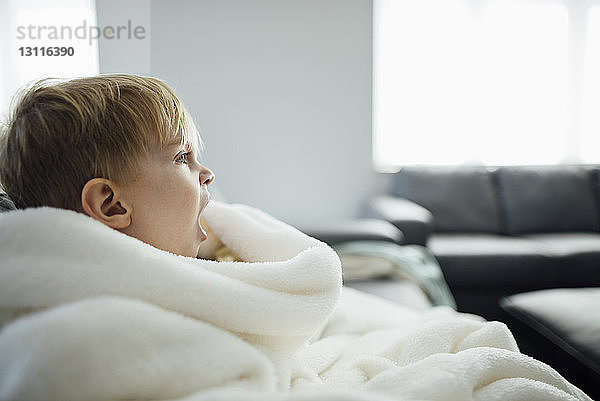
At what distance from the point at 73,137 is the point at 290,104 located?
2844 millimetres

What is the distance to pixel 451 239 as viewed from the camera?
293cm

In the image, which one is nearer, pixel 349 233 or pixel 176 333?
pixel 176 333

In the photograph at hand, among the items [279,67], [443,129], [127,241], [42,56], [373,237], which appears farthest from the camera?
[443,129]

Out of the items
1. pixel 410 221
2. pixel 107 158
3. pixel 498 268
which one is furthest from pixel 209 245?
pixel 498 268

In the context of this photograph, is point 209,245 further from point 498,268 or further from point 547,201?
point 547,201

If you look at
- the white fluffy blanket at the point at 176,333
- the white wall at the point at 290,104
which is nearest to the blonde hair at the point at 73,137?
the white fluffy blanket at the point at 176,333

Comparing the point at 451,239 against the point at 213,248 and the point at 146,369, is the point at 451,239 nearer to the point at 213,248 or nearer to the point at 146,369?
the point at 213,248

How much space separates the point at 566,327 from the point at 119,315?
1.26 metres

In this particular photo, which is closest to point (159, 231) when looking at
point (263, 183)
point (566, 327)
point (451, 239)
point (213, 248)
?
point (213, 248)

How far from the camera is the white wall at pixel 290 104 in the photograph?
10.5ft

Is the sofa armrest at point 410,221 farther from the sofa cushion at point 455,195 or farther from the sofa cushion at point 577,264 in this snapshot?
the sofa cushion at point 577,264

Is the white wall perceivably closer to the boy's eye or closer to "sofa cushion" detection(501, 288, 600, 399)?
"sofa cushion" detection(501, 288, 600, 399)

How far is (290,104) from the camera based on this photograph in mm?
3434

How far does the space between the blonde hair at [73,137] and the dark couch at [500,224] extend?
6.56ft
